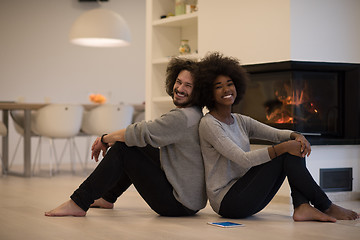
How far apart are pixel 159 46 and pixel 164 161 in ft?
8.41

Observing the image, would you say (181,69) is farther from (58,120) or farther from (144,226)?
(58,120)

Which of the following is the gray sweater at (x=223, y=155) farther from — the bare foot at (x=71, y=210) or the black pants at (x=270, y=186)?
the bare foot at (x=71, y=210)

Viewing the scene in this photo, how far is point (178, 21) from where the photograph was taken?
5.30m

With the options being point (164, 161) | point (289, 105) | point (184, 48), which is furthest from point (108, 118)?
point (164, 161)

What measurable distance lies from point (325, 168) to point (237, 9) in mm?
1351

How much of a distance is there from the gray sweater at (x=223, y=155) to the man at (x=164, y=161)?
66mm

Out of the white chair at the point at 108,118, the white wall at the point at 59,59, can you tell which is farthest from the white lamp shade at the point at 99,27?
the white wall at the point at 59,59

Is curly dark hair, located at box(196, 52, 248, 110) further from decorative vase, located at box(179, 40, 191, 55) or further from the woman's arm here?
decorative vase, located at box(179, 40, 191, 55)

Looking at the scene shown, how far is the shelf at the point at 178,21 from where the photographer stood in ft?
16.8

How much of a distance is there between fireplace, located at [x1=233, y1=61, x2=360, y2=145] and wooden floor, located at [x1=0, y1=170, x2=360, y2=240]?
0.60 m

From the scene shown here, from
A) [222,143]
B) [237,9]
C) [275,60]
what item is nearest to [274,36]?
[275,60]

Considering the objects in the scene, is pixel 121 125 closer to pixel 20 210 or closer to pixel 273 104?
pixel 273 104

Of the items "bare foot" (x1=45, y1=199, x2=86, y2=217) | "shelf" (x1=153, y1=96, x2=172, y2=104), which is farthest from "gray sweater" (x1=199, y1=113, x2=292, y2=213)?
"shelf" (x1=153, y1=96, x2=172, y2=104)

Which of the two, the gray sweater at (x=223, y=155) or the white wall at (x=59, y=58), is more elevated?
the white wall at (x=59, y=58)
